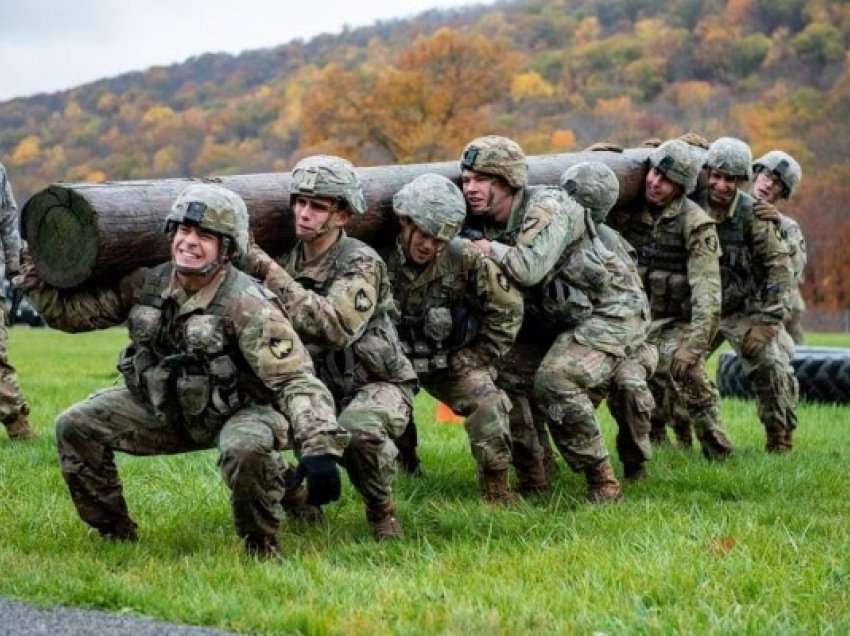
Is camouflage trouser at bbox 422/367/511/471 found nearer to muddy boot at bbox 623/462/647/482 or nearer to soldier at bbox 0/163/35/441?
muddy boot at bbox 623/462/647/482

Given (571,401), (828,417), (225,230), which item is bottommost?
(828,417)

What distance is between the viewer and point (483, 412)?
7.90 metres

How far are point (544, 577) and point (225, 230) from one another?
196cm

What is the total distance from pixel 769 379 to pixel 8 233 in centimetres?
558

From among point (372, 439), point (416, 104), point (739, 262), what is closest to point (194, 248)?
point (372, 439)

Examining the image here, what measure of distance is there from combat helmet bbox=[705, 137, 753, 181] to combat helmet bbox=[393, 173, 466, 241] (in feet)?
9.28

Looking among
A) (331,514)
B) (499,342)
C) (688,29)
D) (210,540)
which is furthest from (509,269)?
(688,29)

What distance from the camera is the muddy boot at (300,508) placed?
7.59 m

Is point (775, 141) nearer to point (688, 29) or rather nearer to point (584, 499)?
point (688, 29)

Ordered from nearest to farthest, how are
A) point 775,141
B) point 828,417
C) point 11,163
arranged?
point 828,417 < point 775,141 < point 11,163

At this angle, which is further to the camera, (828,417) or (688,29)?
(688,29)

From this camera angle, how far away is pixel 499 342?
8.06m

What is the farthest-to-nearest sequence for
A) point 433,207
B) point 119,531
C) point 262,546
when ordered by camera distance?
point 433,207, point 119,531, point 262,546

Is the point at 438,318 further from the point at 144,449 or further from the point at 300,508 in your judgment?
the point at 144,449
